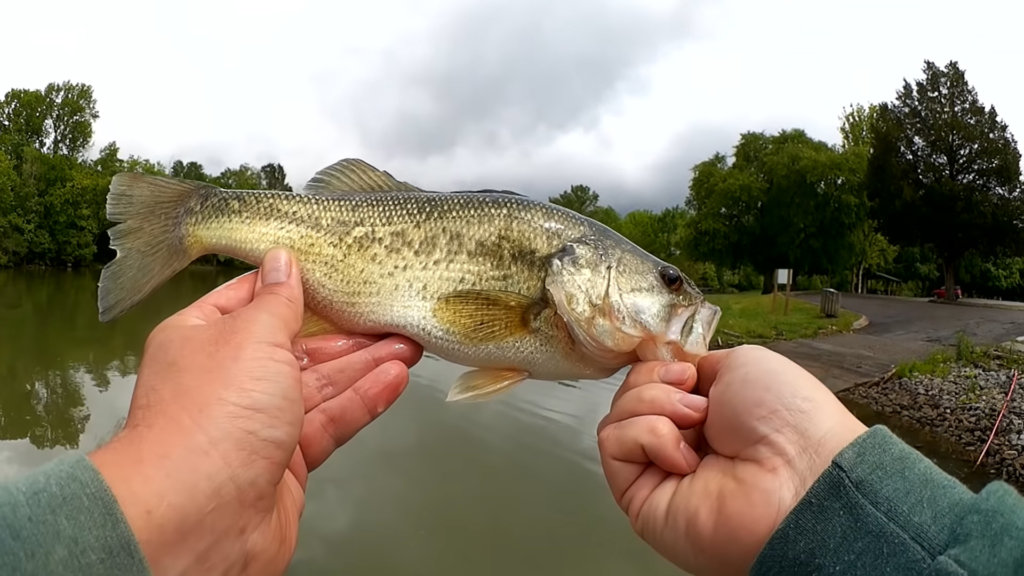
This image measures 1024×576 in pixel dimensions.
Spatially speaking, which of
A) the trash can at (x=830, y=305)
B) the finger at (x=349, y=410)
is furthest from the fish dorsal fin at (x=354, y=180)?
the trash can at (x=830, y=305)

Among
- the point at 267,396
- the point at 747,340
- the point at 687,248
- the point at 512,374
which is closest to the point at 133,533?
the point at 267,396

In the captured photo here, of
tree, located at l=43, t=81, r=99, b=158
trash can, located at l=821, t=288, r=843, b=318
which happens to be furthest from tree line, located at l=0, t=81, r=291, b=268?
trash can, located at l=821, t=288, r=843, b=318

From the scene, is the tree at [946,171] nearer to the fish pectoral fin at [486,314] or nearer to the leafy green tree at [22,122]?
the fish pectoral fin at [486,314]

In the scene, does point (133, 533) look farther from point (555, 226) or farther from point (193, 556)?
point (555, 226)

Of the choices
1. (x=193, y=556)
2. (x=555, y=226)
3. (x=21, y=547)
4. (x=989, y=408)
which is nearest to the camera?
(x=21, y=547)

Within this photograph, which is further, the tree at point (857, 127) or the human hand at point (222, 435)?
the tree at point (857, 127)

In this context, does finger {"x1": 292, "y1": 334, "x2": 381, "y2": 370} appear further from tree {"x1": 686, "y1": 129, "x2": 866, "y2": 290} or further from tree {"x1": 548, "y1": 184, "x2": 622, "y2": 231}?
tree {"x1": 548, "y1": 184, "x2": 622, "y2": 231}
